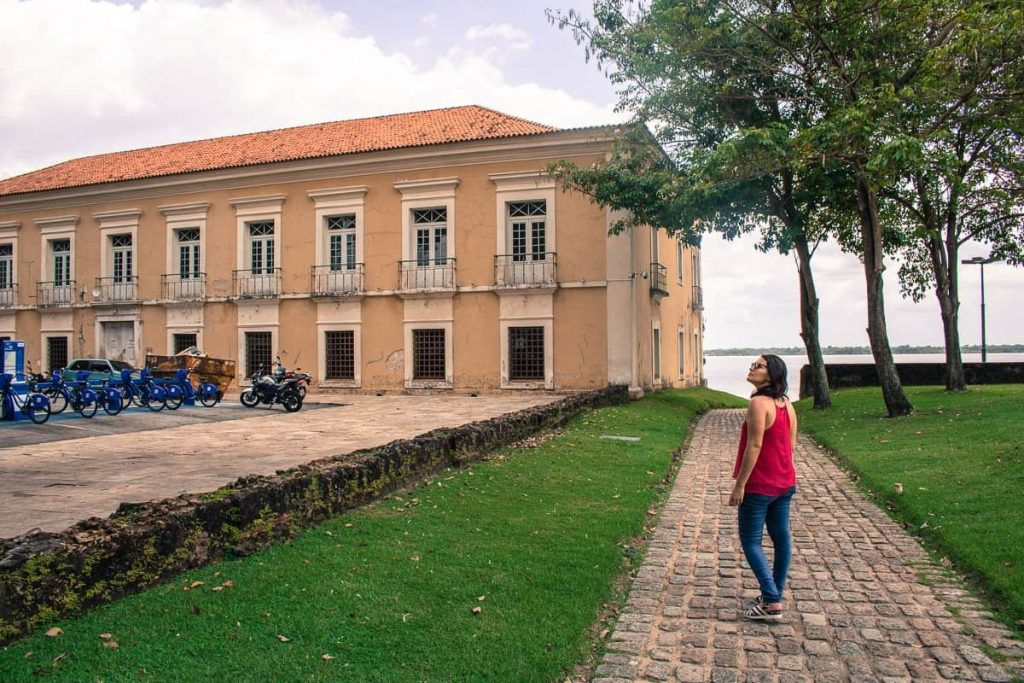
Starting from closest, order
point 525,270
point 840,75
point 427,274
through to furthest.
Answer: point 840,75 → point 525,270 → point 427,274

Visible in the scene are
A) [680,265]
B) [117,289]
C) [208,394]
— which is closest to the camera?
[208,394]

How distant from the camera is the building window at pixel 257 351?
26.4 meters

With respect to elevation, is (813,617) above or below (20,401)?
below

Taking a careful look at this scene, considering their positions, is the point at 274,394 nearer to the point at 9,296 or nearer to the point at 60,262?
the point at 60,262

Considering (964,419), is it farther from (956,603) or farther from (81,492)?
(81,492)

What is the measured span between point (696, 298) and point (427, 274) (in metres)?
15.1

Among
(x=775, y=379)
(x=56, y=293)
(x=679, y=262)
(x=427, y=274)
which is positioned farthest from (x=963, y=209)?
(x=56, y=293)

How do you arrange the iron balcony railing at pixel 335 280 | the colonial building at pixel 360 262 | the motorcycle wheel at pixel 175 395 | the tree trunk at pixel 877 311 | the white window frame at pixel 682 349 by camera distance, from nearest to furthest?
the tree trunk at pixel 877 311 < the motorcycle wheel at pixel 175 395 < the colonial building at pixel 360 262 < the iron balcony railing at pixel 335 280 < the white window frame at pixel 682 349

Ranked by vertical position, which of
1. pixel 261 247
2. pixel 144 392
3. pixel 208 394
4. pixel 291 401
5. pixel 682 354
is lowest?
pixel 291 401

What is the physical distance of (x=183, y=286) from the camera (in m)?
27.1

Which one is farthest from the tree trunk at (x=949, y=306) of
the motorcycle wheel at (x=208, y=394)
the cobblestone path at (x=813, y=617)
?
the motorcycle wheel at (x=208, y=394)

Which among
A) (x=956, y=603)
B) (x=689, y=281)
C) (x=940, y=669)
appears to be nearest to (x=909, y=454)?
(x=956, y=603)

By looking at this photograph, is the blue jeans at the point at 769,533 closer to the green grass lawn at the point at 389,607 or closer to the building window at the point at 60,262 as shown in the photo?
the green grass lawn at the point at 389,607

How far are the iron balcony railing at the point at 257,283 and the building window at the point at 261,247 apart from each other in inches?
3.9
